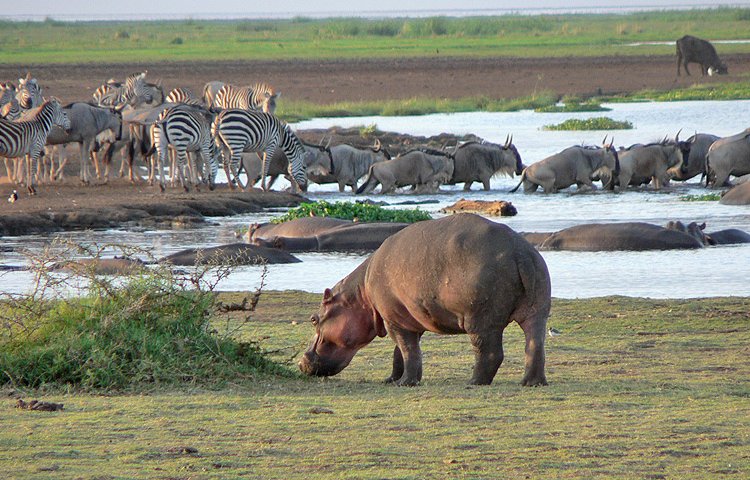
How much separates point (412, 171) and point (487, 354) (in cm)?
1549

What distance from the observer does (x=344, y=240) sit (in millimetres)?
15508

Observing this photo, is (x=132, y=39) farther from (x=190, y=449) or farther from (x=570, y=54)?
(x=190, y=449)

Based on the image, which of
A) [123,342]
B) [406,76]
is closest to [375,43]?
[406,76]

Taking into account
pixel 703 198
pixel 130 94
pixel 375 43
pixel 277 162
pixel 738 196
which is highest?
pixel 130 94

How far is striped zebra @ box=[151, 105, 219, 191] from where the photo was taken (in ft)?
72.3

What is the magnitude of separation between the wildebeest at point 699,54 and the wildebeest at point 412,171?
26.8 m

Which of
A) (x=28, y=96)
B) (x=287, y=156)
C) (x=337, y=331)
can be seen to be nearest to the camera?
(x=337, y=331)

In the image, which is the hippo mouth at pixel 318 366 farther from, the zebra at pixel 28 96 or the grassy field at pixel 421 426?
the zebra at pixel 28 96

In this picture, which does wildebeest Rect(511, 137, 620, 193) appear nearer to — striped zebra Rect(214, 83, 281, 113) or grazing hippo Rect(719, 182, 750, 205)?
grazing hippo Rect(719, 182, 750, 205)

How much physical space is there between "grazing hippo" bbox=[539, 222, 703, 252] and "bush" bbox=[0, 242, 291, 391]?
7.98 meters

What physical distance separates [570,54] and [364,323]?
53510mm

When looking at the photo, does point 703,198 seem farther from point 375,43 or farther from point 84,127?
point 375,43

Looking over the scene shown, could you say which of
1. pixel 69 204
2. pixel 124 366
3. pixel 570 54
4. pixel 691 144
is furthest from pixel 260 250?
pixel 570 54

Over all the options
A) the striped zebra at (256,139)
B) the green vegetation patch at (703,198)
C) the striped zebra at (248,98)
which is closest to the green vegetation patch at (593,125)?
the striped zebra at (248,98)
